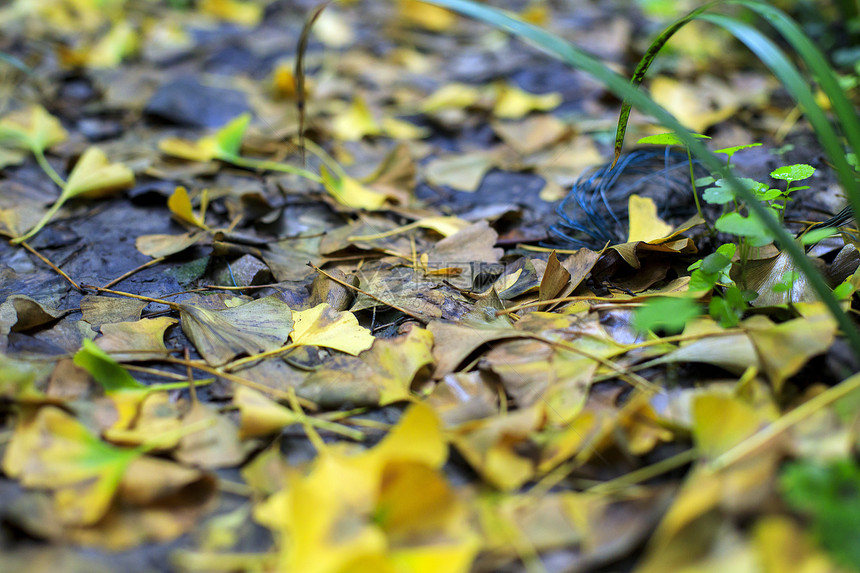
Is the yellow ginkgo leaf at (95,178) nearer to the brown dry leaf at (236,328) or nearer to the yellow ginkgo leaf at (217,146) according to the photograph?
the yellow ginkgo leaf at (217,146)

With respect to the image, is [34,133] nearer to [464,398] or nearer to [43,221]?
[43,221]

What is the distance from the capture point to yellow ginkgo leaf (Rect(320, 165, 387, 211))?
105 cm

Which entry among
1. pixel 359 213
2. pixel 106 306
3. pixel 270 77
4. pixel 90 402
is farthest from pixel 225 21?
pixel 90 402

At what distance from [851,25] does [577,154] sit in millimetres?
820

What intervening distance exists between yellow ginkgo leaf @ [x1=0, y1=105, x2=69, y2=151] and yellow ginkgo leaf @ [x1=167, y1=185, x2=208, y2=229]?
0.37 m

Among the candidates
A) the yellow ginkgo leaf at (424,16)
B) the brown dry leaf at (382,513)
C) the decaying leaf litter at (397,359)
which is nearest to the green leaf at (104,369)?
the decaying leaf litter at (397,359)

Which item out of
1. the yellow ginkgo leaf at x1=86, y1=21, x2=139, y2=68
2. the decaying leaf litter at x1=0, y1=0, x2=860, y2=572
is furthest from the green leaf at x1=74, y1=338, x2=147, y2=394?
the yellow ginkgo leaf at x1=86, y1=21, x2=139, y2=68

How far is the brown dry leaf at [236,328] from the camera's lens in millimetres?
691

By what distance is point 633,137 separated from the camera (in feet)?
4.01

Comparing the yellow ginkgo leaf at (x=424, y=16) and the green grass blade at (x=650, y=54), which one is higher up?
the green grass blade at (x=650, y=54)

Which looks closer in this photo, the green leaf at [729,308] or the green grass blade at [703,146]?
the green grass blade at [703,146]

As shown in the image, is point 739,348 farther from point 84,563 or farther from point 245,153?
point 245,153

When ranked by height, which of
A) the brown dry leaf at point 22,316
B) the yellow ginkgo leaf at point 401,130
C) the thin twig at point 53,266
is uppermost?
the yellow ginkgo leaf at point 401,130

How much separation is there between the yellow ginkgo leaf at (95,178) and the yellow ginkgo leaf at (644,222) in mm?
878
